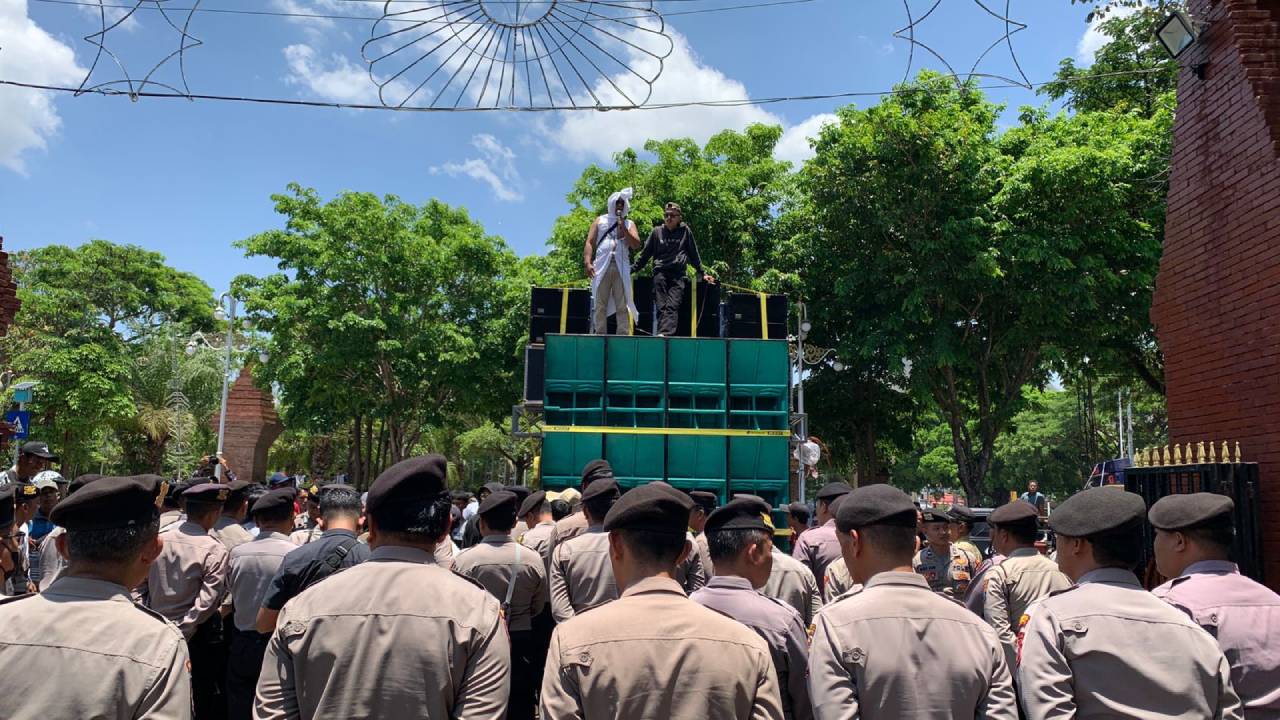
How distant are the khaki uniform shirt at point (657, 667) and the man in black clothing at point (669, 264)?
25.6 ft

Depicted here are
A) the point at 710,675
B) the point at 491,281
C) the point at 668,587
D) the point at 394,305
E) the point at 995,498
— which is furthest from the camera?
the point at 995,498

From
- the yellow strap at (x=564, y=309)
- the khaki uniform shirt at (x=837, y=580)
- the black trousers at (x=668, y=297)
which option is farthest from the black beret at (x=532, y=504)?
the black trousers at (x=668, y=297)

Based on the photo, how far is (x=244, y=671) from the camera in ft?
15.0

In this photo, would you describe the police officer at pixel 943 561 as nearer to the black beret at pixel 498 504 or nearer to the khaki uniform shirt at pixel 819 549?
the khaki uniform shirt at pixel 819 549

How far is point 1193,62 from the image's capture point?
729cm

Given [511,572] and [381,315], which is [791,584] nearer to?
[511,572]

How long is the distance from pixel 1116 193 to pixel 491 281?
15141 mm

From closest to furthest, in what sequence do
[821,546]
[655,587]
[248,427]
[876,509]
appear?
[655,587]
[876,509]
[821,546]
[248,427]

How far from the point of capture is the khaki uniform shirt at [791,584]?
15.4 ft

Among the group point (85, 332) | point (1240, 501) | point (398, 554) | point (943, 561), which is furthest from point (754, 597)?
point (85, 332)

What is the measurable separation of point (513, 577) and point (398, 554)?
103 inches

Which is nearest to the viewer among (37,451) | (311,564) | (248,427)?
(311,564)

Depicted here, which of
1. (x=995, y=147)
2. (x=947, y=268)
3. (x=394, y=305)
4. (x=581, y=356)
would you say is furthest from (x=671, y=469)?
(x=394, y=305)

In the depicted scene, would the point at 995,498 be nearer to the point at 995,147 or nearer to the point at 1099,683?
the point at 995,147
